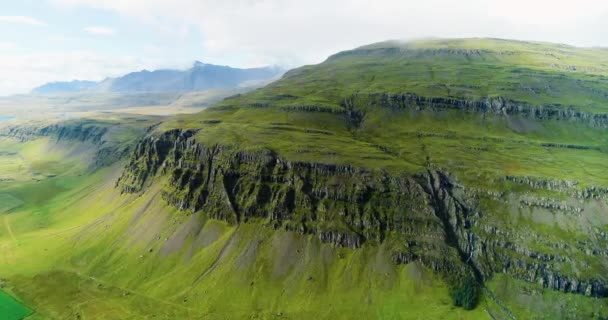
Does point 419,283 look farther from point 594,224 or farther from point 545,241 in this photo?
point 594,224

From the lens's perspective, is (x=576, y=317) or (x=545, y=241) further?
(x=545, y=241)

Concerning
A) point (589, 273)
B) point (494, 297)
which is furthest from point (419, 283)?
point (589, 273)

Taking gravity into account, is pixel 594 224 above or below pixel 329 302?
above

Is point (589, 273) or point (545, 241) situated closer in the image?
point (589, 273)

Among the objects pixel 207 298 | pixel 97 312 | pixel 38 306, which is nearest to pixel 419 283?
pixel 207 298

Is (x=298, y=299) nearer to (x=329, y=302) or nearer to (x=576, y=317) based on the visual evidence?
(x=329, y=302)

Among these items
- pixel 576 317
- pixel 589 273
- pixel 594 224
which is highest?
pixel 594 224

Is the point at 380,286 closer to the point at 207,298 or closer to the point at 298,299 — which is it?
the point at 298,299

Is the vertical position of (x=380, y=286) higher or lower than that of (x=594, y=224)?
lower
